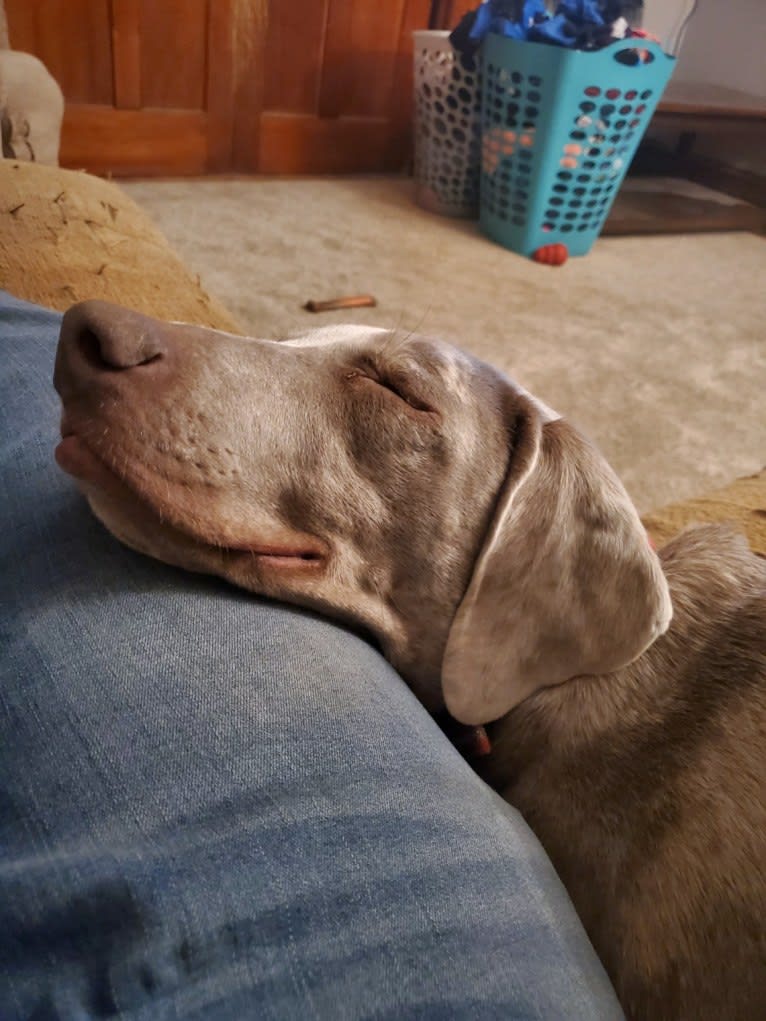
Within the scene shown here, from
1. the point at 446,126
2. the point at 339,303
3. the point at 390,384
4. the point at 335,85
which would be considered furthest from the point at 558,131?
the point at 390,384

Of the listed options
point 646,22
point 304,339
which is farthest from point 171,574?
point 646,22

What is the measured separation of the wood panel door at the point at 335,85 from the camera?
5.01 metres

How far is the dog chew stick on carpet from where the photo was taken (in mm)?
3479

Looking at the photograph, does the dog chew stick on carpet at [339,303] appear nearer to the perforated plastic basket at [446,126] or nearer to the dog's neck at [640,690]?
the perforated plastic basket at [446,126]

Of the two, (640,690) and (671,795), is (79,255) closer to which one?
(640,690)

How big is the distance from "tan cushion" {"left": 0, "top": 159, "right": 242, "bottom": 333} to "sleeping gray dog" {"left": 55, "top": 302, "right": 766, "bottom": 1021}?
0.73 metres

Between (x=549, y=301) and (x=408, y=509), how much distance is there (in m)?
3.11

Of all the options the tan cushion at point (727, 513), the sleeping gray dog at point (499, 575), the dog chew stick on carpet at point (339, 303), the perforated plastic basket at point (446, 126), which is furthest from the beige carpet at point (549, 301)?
the sleeping gray dog at point (499, 575)

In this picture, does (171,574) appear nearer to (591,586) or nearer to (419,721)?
(419,721)

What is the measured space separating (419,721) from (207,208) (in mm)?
4163

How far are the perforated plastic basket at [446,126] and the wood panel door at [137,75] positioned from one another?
Result: 1157mm

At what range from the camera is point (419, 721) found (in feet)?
3.46

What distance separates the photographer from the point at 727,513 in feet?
6.20

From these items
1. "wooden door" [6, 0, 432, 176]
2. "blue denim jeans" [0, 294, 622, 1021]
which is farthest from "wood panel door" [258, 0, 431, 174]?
"blue denim jeans" [0, 294, 622, 1021]
